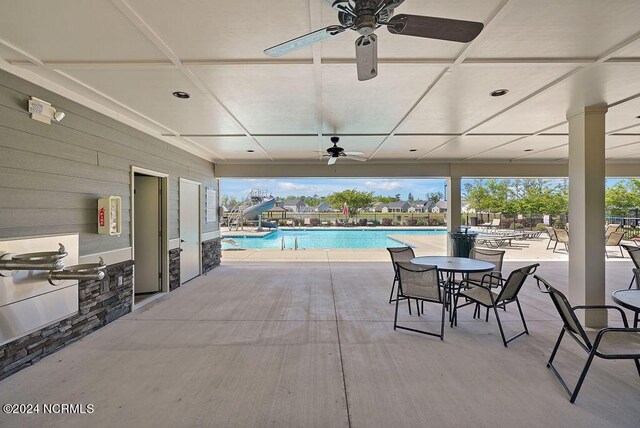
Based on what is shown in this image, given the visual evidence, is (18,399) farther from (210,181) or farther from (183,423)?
(210,181)

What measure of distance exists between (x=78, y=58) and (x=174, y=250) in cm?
370

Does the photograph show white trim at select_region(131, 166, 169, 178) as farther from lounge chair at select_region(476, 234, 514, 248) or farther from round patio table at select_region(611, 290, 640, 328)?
lounge chair at select_region(476, 234, 514, 248)

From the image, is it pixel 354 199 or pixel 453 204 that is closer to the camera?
pixel 453 204

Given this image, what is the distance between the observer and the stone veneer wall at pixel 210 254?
6.95 metres

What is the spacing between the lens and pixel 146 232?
5.27 metres

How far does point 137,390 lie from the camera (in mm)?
2377

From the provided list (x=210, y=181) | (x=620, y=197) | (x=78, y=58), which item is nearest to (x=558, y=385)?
(x=78, y=58)

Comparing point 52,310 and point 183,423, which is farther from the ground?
point 52,310

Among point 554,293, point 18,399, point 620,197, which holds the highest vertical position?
point 620,197

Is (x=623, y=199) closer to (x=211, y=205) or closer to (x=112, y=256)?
(x=211, y=205)

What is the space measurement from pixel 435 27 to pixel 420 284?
2.61m

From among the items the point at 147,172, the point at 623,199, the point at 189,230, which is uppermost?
the point at 147,172

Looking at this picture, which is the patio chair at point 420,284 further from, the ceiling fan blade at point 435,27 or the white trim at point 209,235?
the white trim at point 209,235

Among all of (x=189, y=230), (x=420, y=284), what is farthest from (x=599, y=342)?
(x=189, y=230)
